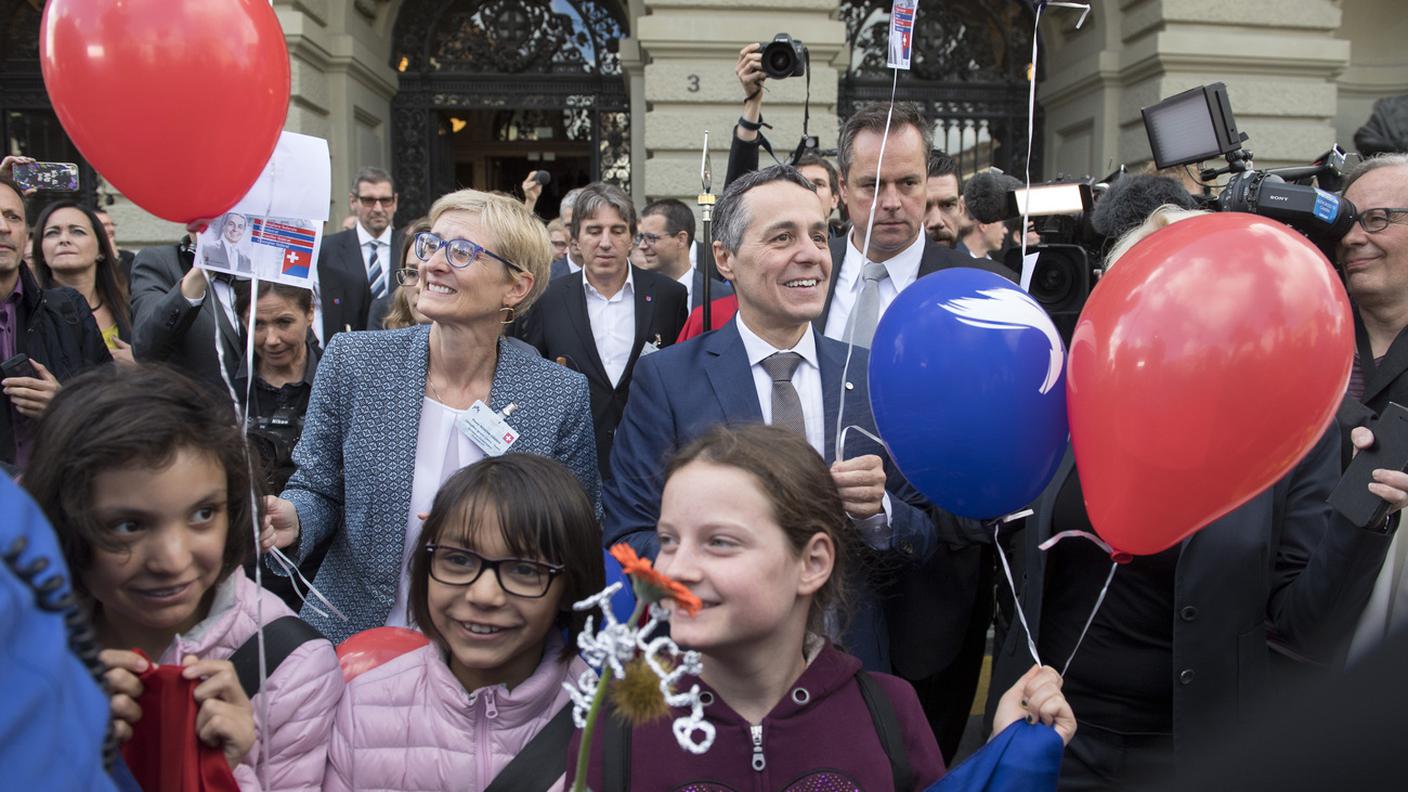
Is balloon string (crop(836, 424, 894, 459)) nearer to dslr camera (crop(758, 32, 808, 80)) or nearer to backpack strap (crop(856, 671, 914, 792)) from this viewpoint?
backpack strap (crop(856, 671, 914, 792))

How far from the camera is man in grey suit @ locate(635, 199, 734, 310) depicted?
19.1 feet

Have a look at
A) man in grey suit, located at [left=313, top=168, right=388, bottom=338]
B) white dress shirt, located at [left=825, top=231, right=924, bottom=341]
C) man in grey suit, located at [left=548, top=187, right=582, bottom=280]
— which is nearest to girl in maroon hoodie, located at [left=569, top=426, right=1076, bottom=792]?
white dress shirt, located at [left=825, top=231, right=924, bottom=341]

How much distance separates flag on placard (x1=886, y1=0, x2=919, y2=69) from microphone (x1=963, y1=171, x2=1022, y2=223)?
81.6 inches

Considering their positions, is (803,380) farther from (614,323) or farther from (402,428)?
(614,323)

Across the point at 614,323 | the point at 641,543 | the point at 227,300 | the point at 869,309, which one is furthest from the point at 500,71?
the point at 641,543

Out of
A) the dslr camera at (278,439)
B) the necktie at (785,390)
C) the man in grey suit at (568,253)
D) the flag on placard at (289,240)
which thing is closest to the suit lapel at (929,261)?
the necktie at (785,390)

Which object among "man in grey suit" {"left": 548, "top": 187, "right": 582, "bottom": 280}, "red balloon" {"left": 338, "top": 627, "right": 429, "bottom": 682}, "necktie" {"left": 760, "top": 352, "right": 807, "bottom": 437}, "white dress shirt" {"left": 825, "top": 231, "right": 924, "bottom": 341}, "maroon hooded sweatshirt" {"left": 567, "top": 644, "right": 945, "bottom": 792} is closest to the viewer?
"maroon hooded sweatshirt" {"left": 567, "top": 644, "right": 945, "bottom": 792}

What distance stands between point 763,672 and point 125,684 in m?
0.89

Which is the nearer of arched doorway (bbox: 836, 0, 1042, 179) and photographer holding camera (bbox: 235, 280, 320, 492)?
photographer holding camera (bbox: 235, 280, 320, 492)

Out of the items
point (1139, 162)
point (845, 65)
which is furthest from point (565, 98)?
point (1139, 162)

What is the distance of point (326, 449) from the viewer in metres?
2.49

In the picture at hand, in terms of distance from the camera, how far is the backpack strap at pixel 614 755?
1529 mm

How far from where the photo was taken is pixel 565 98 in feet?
32.8

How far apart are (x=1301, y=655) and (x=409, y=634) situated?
1.82 meters
